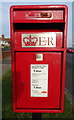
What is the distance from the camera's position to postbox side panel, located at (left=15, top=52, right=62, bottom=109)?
180 centimetres

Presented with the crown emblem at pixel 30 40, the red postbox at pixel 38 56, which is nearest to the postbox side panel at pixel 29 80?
the red postbox at pixel 38 56

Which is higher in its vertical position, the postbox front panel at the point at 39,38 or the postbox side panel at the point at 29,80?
the postbox front panel at the point at 39,38

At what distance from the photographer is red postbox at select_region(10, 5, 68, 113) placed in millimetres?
1735

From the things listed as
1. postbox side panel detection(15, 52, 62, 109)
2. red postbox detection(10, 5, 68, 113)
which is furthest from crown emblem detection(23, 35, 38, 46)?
postbox side panel detection(15, 52, 62, 109)

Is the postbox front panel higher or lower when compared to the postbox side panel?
higher

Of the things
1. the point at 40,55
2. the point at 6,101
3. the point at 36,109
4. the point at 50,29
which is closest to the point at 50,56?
the point at 40,55

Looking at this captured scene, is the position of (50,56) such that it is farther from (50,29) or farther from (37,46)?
(50,29)

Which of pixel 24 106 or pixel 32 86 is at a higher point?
pixel 32 86

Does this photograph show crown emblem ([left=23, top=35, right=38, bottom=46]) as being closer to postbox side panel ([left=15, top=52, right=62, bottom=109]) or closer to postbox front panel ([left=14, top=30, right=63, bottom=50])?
postbox front panel ([left=14, top=30, right=63, bottom=50])

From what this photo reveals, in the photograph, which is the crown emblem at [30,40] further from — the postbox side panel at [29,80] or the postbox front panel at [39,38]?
the postbox side panel at [29,80]

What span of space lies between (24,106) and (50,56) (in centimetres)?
71

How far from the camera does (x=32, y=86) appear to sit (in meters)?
1.86

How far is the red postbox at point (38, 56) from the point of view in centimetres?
174

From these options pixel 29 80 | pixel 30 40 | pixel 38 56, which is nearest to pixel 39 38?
pixel 30 40
